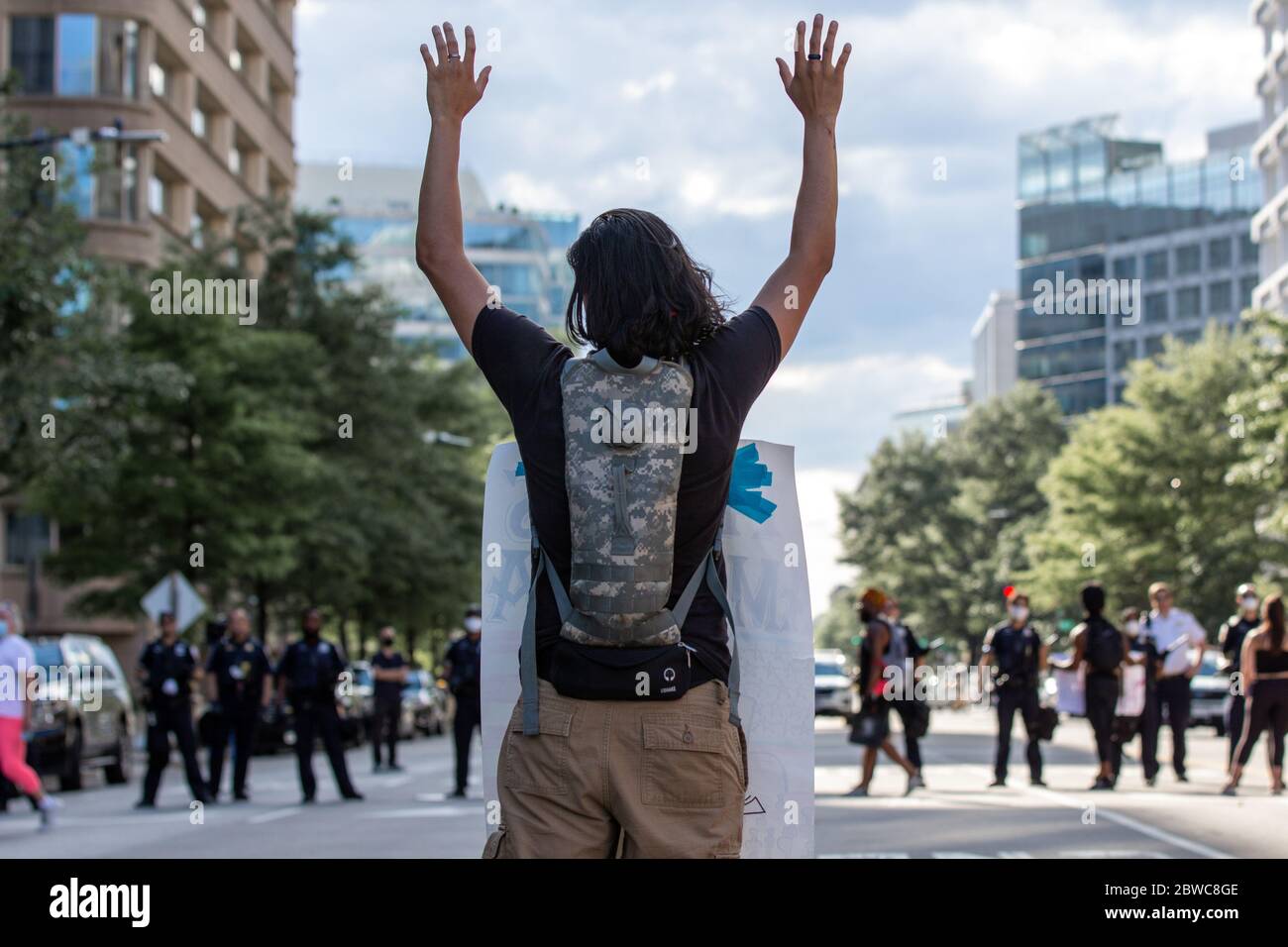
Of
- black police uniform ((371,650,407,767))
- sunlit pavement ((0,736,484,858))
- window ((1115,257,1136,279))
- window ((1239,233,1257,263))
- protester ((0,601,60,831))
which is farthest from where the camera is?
window ((1115,257,1136,279))

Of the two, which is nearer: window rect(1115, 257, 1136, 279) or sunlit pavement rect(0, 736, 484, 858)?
sunlit pavement rect(0, 736, 484, 858)

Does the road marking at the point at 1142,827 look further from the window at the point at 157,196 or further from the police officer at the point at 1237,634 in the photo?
the window at the point at 157,196

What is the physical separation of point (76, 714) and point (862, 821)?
35.9ft

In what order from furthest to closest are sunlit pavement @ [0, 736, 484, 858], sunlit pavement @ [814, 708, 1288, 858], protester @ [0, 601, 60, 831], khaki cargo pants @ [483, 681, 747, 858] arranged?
protester @ [0, 601, 60, 831] → sunlit pavement @ [0, 736, 484, 858] → sunlit pavement @ [814, 708, 1288, 858] → khaki cargo pants @ [483, 681, 747, 858]

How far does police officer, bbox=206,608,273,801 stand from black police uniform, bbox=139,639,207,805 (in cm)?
71

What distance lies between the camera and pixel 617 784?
10.2ft

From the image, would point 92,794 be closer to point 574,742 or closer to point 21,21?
point 574,742

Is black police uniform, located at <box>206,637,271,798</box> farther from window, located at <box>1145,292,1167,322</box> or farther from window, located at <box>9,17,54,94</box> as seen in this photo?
window, located at <box>1145,292,1167,322</box>

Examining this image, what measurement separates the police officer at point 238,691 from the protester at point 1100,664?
26.0 ft

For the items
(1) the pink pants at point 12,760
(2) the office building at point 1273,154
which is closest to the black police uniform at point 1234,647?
(1) the pink pants at point 12,760

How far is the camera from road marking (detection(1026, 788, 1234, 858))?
1170cm

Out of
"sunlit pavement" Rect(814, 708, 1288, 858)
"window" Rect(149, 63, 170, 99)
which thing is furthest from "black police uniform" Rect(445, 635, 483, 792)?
"window" Rect(149, 63, 170, 99)

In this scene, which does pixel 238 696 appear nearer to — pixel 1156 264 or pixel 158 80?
pixel 158 80

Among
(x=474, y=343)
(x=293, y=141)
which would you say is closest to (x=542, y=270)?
(x=293, y=141)
